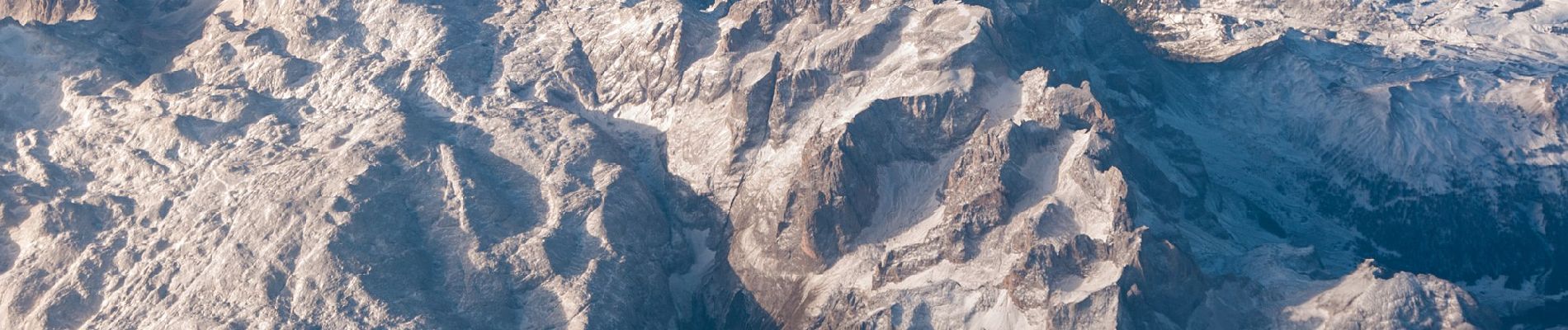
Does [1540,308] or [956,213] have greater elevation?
[956,213]

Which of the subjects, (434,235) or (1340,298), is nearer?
(1340,298)

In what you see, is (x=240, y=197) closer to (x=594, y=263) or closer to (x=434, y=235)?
(x=434, y=235)

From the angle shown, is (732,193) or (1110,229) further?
(732,193)

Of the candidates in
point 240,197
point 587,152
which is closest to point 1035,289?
point 587,152

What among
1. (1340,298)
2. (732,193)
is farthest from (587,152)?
(1340,298)

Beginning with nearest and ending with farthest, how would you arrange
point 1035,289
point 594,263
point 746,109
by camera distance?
point 1035,289 → point 594,263 → point 746,109

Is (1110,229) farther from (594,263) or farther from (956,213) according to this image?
(594,263)

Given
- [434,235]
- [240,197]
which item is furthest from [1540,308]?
[240,197]

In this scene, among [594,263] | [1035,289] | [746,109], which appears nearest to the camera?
[1035,289]
